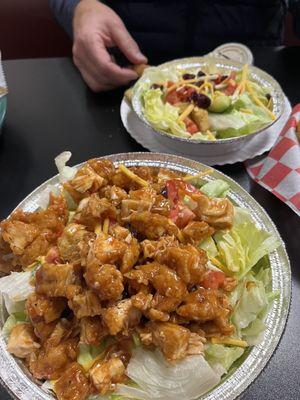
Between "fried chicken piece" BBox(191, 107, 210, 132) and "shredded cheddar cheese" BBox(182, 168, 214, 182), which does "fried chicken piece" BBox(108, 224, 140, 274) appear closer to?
"shredded cheddar cheese" BBox(182, 168, 214, 182)

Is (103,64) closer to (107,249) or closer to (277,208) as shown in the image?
(277,208)

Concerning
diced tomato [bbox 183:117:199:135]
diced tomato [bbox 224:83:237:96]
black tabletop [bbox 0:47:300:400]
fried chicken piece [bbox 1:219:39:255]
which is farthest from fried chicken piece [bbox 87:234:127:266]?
diced tomato [bbox 224:83:237:96]

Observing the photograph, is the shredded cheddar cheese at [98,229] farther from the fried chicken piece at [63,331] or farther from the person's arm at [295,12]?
the person's arm at [295,12]

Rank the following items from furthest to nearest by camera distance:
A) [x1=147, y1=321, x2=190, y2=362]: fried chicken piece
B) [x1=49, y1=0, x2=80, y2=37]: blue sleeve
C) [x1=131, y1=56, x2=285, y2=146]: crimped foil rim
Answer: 1. [x1=49, y1=0, x2=80, y2=37]: blue sleeve
2. [x1=131, y1=56, x2=285, y2=146]: crimped foil rim
3. [x1=147, y1=321, x2=190, y2=362]: fried chicken piece

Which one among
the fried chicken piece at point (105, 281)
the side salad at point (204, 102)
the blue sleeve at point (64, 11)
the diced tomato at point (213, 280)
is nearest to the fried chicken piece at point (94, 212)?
the fried chicken piece at point (105, 281)

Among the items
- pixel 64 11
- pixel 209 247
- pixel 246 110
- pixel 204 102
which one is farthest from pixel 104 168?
pixel 64 11

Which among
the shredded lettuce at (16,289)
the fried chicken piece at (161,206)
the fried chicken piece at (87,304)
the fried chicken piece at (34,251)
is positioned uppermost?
the fried chicken piece at (161,206)
